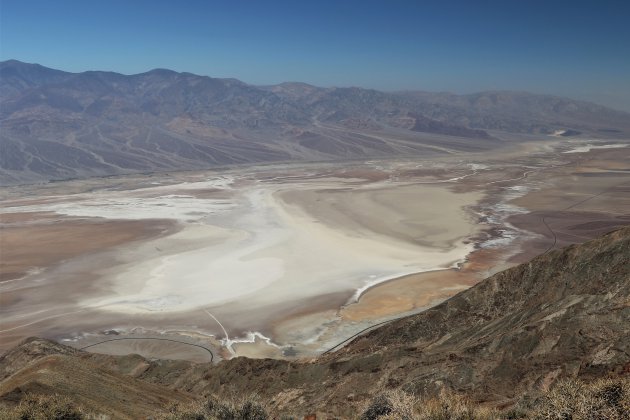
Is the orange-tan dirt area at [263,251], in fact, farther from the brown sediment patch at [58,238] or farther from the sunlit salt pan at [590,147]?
the sunlit salt pan at [590,147]

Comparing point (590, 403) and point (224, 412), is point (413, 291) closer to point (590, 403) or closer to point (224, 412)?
point (224, 412)

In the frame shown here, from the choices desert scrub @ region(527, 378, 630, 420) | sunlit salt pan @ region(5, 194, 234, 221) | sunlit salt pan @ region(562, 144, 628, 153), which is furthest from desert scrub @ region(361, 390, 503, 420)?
sunlit salt pan @ region(562, 144, 628, 153)

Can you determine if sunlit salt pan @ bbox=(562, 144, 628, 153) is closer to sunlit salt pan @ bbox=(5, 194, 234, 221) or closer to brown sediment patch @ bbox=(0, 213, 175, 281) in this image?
sunlit salt pan @ bbox=(5, 194, 234, 221)

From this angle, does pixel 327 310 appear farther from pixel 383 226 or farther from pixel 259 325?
pixel 383 226

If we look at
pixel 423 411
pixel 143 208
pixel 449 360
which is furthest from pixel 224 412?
pixel 143 208

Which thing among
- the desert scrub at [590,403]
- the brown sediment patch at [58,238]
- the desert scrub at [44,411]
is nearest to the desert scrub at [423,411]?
the desert scrub at [590,403]

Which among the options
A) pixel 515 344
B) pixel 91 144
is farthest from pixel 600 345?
pixel 91 144
